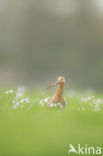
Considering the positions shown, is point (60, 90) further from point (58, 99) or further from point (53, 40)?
point (53, 40)

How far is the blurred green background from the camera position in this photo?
2.51 m

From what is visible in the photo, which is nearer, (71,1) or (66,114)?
(66,114)

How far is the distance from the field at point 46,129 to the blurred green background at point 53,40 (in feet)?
2.83

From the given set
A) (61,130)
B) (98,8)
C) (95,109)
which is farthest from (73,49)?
(61,130)

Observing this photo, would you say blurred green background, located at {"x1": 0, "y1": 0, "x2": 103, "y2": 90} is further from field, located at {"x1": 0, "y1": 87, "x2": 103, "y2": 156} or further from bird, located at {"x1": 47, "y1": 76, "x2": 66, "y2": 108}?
field, located at {"x1": 0, "y1": 87, "x2": 103, "y2": 156}

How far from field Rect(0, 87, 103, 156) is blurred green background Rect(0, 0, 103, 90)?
0.86 metres

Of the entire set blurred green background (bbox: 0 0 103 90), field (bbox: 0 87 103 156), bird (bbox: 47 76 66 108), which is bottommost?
field (bbox: 0 87 103 156)

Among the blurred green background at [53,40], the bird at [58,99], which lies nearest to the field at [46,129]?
the bird at [58,99]

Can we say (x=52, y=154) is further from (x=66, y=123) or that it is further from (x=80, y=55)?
(x=80, y=55)

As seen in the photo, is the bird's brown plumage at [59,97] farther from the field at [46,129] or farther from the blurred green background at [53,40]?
the blurred green background at [53,40]

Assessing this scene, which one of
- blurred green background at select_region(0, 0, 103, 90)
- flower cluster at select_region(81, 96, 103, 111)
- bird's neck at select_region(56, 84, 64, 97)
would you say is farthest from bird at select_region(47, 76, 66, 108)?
blurred green background at select_region(0, 0, 103, 90)

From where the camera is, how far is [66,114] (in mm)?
1393

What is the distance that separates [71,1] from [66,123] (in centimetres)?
149

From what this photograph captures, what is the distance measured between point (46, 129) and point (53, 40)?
1831 millimetres
